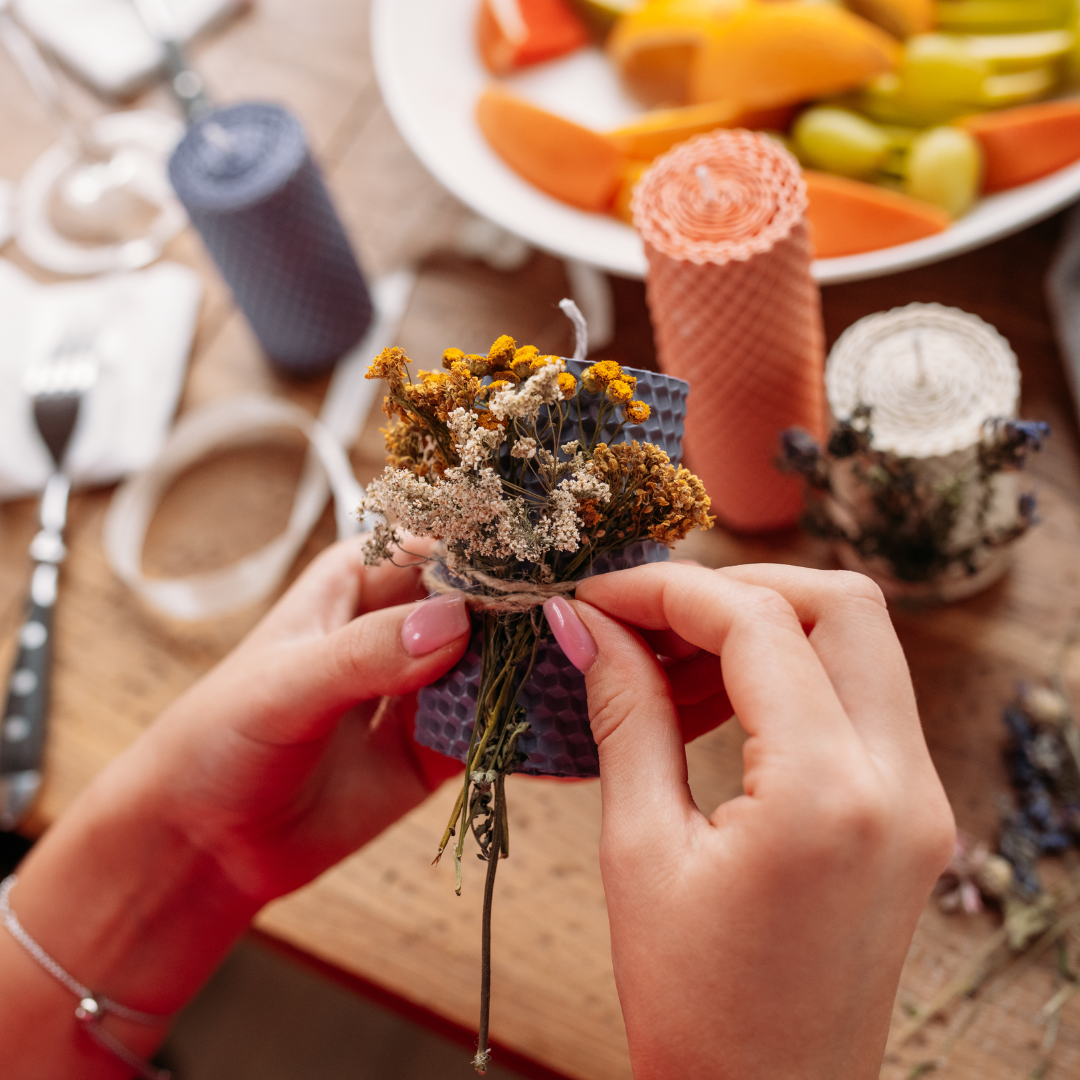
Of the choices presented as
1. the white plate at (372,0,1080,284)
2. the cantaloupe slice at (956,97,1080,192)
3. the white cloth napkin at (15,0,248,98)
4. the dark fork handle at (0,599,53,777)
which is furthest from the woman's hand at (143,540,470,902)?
the white cloth napkin at (15,0,248,98)

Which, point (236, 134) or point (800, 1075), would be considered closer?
point (800, 1075)

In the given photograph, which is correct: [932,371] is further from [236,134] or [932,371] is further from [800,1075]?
[236,134]

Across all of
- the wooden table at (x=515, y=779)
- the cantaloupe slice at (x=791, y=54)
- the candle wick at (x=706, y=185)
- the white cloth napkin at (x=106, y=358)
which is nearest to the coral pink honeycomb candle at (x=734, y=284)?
the candle wick at (x=706, y=185)

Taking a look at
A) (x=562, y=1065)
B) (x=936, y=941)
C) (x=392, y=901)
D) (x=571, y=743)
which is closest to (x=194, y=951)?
(x=392, y=901)

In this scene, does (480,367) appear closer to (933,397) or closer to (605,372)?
(605,372)

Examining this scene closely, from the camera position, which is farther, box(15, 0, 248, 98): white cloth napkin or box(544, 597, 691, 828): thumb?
box(15, 0, 248, 98): white cloth napkin

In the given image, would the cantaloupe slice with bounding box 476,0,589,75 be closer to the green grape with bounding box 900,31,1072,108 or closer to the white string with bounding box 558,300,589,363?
the green grape with bounding box 900,31,1072,108
